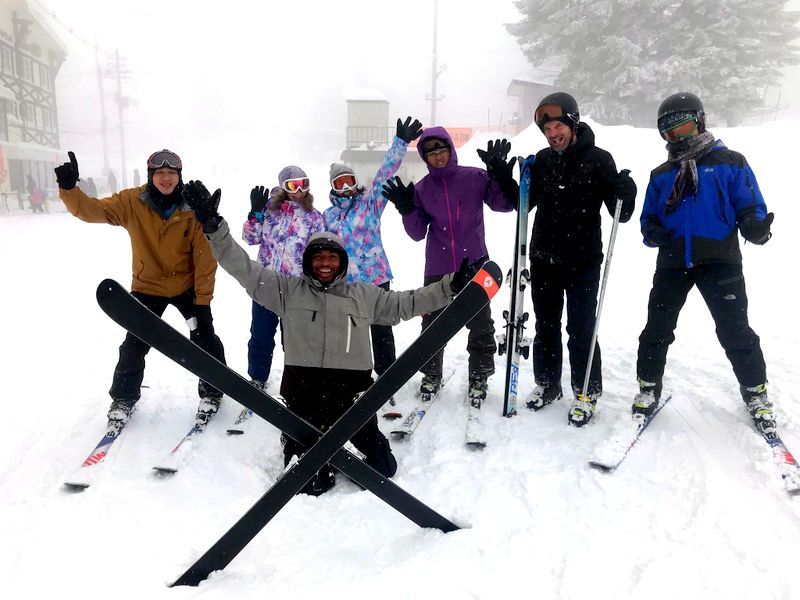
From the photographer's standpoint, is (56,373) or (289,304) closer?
(289,304)

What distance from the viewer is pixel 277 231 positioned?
3852mm

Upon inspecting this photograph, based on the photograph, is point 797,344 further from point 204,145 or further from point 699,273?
point 204,145

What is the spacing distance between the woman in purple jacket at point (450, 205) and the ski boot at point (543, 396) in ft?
1.57

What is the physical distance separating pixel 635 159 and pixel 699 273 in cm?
1159

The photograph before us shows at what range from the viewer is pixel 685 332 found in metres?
5.59

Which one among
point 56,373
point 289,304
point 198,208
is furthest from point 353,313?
point 56,373

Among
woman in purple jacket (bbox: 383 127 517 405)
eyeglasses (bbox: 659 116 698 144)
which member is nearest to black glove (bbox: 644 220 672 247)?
eyeglasses (bbox: 659 116 698 144)

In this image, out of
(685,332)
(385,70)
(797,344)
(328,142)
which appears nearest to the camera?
(797,344)

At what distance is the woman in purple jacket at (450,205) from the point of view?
3613mm

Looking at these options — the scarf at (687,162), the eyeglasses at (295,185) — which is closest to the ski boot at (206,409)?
the eyeglasses at (295,185)

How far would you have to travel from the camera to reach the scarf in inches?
122

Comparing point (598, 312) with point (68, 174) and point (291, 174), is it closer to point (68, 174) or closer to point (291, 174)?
point (291, 174)

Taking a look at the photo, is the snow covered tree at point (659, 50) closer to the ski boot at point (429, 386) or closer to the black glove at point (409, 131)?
the black glove at point (409, 131)

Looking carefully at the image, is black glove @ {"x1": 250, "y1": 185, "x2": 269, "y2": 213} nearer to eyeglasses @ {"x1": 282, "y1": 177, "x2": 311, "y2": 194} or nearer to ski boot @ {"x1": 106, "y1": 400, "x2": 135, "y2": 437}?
eyeglasses @ {"x1": 282, "y1": 177, "x2": 311, "y2": 194}
